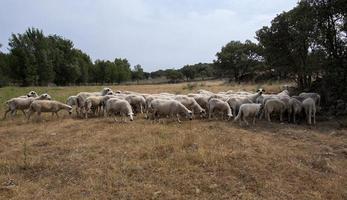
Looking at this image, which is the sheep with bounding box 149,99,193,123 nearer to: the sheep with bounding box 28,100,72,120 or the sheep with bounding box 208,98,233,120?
the sheep with bounding box 208,98,233,120

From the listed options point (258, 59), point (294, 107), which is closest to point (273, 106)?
point (294, 107)

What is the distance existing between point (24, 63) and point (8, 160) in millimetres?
58196

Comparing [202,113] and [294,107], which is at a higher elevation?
[294,107]

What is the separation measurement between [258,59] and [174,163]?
59296 mm

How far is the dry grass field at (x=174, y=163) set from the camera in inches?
350

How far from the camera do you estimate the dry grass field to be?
29.2 ft

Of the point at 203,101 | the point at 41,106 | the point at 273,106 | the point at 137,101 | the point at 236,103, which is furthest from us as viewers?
the point at 137,101

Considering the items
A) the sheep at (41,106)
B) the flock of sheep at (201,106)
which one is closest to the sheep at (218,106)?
the flock of sheep at (201,106)

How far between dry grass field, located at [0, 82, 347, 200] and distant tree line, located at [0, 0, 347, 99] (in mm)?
6526

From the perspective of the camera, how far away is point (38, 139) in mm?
13289

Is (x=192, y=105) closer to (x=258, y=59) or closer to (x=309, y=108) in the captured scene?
(x=309, y=108)

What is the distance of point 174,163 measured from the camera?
10336 millimetres

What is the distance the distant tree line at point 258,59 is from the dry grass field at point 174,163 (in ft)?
21.4

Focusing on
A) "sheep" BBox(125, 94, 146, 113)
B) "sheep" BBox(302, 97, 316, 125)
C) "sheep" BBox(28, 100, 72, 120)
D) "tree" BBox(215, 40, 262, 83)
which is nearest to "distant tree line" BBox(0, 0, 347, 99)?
"tree" BBox(215, 40, 262, 83)
